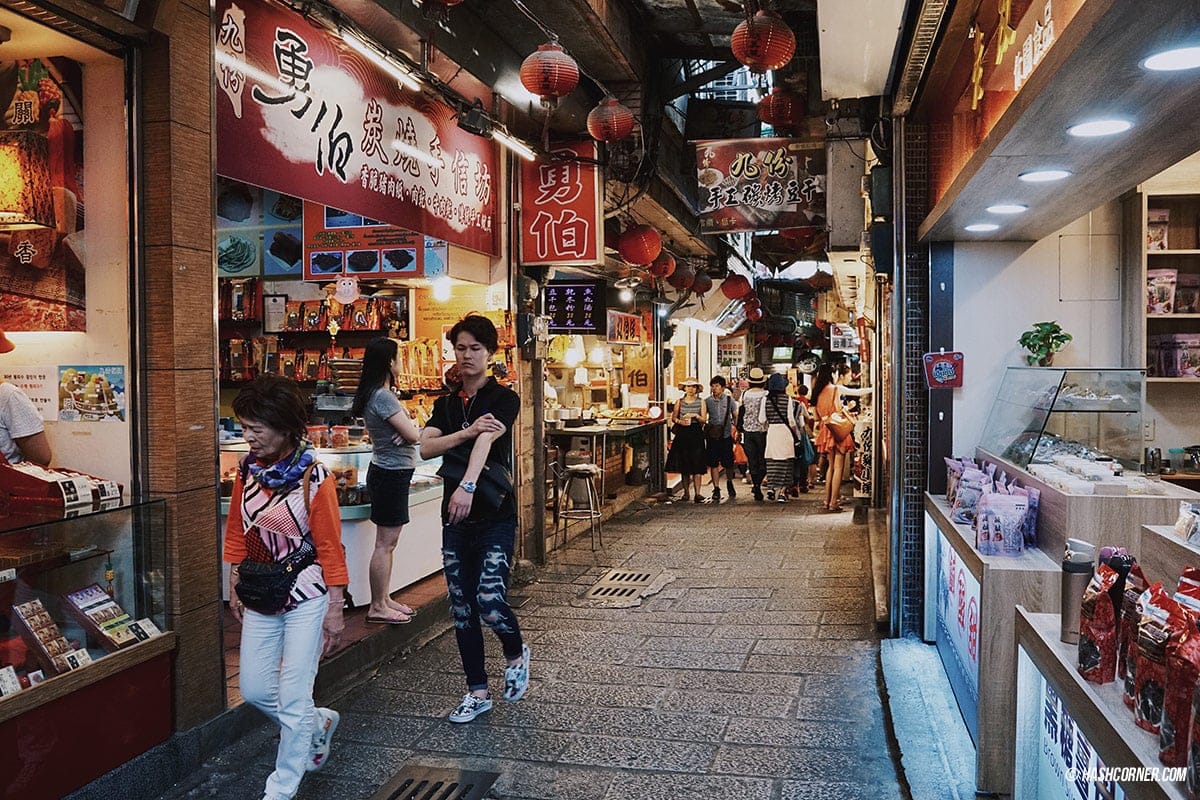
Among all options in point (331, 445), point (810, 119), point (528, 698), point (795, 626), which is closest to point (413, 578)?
point (331, 445)

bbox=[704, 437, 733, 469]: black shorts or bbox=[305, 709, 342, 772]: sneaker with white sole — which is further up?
bbox=[704, 437, 733, 469]: black shorts

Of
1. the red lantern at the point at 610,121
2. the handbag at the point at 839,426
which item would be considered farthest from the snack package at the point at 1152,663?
the handbag at the point at 839,426

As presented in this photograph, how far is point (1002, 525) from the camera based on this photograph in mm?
4215

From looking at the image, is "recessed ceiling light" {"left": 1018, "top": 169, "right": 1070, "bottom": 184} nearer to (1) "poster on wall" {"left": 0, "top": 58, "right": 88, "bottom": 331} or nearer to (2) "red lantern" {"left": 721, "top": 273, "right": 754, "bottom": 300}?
(1) "poster on wall" {"left": 0, "top": 58, "right": 88, "bottom": 331}

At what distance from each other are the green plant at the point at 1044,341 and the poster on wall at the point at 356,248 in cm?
469

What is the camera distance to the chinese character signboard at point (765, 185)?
357 inches

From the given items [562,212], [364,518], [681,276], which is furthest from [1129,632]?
[681,276]

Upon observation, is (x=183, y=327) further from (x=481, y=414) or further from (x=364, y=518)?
(x=364, y=518)

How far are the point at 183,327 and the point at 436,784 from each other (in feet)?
7.78

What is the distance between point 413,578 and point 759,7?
4990mm

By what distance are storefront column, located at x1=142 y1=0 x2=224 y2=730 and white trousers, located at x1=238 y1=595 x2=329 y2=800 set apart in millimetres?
812

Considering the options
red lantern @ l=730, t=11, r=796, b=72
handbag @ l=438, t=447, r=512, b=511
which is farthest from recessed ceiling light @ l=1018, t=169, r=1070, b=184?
handbag @ l=438, t=447, r=512, b=511

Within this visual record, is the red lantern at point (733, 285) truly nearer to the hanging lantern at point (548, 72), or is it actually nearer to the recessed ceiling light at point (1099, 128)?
the hanging lantern at point (548, 72)

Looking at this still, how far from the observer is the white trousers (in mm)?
3807
